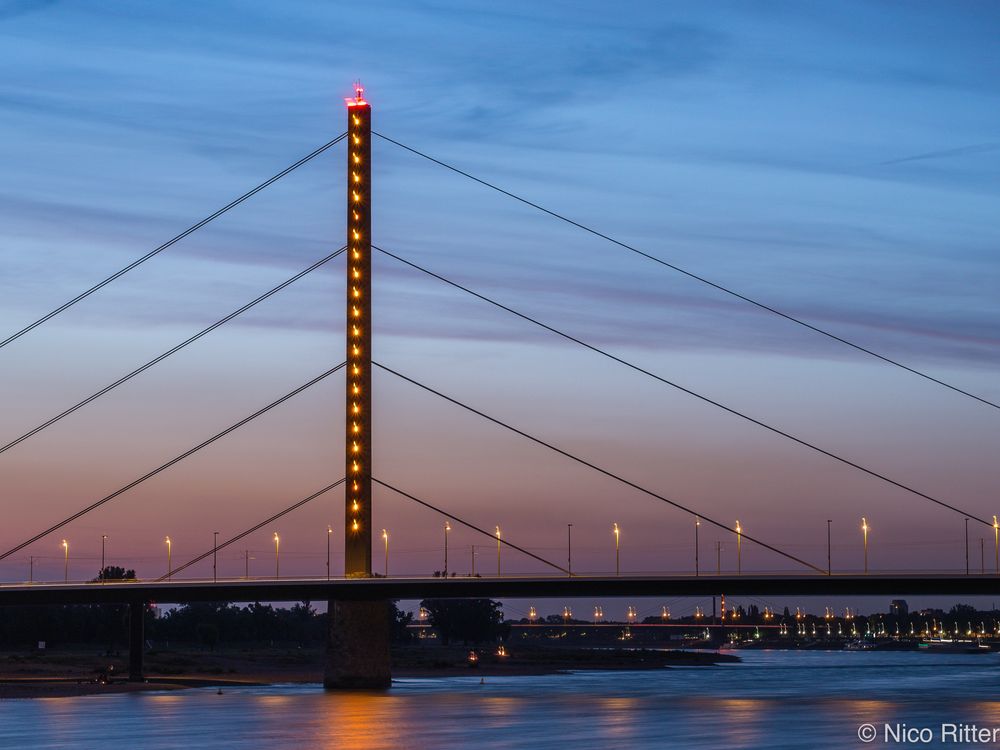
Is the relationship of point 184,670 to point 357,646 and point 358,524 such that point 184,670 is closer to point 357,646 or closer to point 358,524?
point 357,646

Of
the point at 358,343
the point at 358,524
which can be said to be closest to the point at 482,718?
the point at 358,524

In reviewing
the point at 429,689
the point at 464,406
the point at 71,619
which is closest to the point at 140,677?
the point at 429,689

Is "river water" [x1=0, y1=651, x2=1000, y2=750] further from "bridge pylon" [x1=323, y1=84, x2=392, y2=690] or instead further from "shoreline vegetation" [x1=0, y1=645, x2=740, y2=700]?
"shoreline vegetation" [x1=0, y1=645, x2=740, y2=700]

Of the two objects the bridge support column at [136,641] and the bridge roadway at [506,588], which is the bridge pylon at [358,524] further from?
the bridge support column at [136,641]

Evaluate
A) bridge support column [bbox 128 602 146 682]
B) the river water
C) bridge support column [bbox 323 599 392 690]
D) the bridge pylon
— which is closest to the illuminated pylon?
the bridge pylon

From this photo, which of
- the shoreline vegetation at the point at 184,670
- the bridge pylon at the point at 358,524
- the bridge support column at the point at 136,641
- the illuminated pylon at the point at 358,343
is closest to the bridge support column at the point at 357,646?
the bridge pylon at the point at 358,524

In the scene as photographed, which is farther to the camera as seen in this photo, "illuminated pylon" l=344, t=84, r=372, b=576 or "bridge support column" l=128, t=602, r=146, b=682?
"bridge support column" l=128, t=602, r=146, b=682

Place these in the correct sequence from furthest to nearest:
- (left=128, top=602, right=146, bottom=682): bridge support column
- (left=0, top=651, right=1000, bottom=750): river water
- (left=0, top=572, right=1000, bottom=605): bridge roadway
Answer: (left=128, top=602, right=146, bottom=682): bridge support column, (left=0, top=572, right=1000, bottom=605): bridge roadway, (left=0, top=651, right=1000, bottom=750): river water
